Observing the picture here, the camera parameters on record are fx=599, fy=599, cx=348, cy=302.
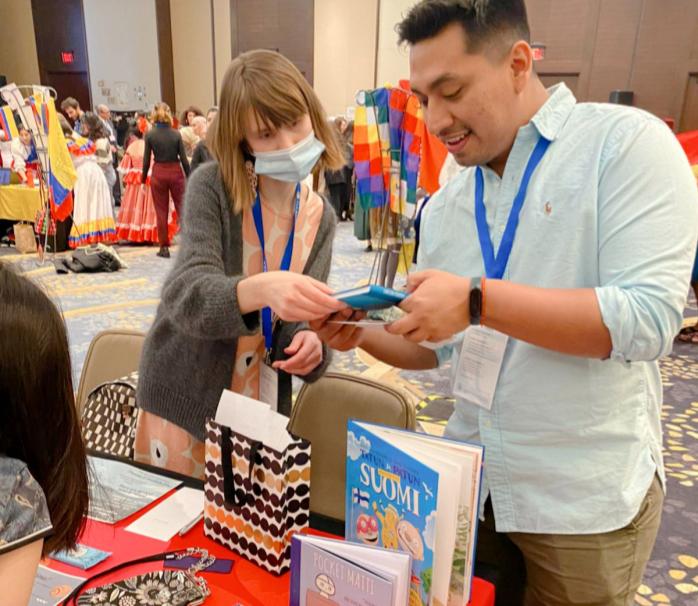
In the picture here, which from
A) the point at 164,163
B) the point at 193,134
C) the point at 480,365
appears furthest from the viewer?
the point at 193,134

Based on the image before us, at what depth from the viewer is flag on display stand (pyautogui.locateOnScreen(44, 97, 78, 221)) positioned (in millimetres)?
6213

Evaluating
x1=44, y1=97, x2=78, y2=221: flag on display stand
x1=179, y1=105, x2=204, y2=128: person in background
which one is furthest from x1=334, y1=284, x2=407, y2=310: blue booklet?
x1=179, y1=105, x2=204, y2=128: person in background

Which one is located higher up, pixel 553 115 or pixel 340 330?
pixel 553 115

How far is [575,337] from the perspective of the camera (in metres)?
0.95

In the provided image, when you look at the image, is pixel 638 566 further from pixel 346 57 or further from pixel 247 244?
pixel 346 57

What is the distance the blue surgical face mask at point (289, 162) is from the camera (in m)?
1.43

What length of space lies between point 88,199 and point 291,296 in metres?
7.03

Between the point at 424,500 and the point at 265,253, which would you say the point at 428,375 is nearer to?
the point at 265,253

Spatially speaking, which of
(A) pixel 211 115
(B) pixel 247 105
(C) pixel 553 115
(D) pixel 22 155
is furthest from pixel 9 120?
(C) pixel 553 115

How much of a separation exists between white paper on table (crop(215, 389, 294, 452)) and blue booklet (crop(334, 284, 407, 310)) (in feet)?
0.78

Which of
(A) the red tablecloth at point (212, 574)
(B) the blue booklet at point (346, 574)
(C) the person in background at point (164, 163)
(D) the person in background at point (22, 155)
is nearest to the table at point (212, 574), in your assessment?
(A) the red tablecloth at point (212, 574)

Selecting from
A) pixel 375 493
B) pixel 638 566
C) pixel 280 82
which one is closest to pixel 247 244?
pixel 280 82

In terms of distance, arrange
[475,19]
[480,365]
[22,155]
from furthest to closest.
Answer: [22,155], [480,365], [475,19]

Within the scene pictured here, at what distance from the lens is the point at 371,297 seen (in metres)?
0.99
